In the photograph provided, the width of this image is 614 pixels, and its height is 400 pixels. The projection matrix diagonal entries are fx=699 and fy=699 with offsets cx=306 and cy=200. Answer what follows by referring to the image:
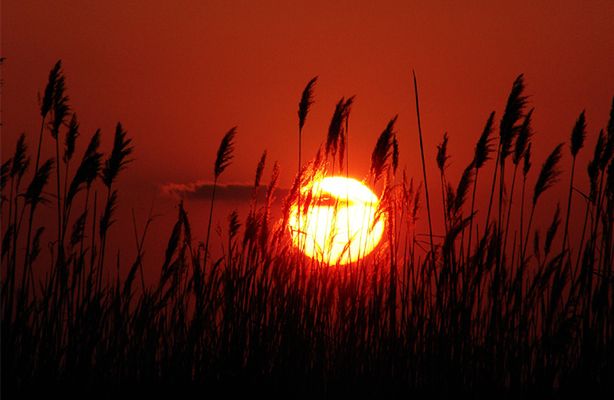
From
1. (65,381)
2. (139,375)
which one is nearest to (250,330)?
(139,375)

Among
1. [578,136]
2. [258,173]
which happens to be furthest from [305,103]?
[578,136]

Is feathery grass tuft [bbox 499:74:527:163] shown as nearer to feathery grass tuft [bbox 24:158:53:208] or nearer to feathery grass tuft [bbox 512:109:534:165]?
feathery grass tuft [bbox 512:109:534:165]

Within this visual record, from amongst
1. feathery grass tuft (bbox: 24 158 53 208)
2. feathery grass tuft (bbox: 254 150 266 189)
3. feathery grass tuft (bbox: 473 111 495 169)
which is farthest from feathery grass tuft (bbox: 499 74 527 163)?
feathery grass tuft (bbox: 24 158 53 208)

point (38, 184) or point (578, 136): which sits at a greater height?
point (578, 136)

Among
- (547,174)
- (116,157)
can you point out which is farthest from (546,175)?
(116,157)

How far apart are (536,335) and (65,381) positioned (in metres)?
1.93

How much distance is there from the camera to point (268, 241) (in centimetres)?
321

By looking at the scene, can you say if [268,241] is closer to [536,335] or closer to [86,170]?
[86,170]

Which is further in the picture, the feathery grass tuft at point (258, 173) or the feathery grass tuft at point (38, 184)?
the feathery grass tuft at point (258, 173)

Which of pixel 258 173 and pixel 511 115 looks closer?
pixel 511 115

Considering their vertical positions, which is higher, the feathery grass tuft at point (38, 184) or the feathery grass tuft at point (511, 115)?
the feathery grass tuft at point (511, 115)

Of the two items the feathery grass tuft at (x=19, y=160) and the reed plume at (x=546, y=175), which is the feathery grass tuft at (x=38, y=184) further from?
the reed plume at (x=546, y=175)

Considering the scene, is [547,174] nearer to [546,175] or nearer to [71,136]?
[546,175]

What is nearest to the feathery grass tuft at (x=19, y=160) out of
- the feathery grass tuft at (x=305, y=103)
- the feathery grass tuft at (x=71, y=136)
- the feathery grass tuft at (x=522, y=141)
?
the feathery grass tuft at (x=71, y=136)
